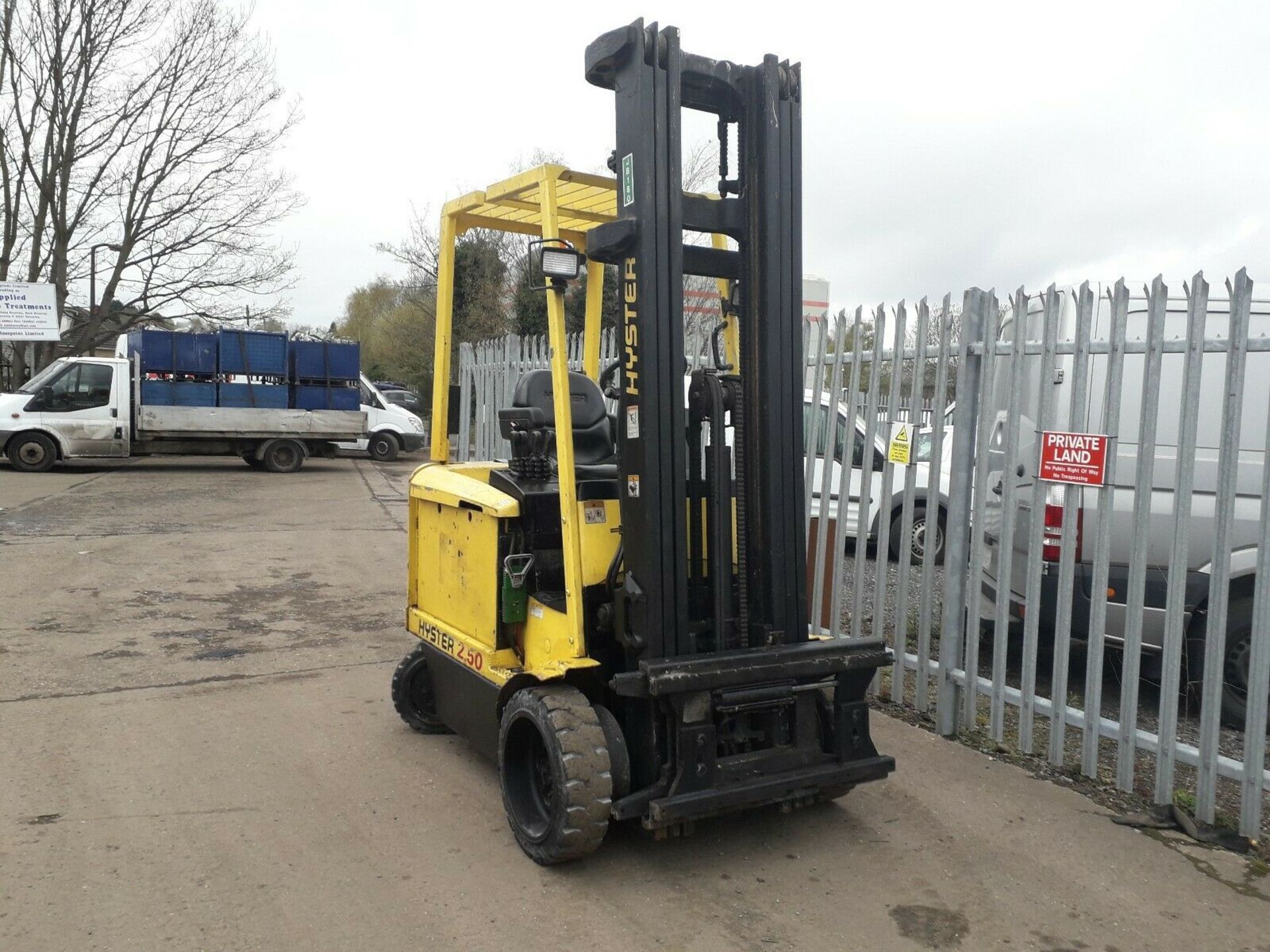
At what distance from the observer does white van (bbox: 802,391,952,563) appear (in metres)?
5.76

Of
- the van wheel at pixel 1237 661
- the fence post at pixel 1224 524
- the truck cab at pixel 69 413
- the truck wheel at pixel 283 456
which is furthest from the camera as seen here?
the truck wheel at pixel 283 456

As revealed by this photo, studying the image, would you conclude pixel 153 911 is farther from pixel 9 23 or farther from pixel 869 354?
pixel 9 23

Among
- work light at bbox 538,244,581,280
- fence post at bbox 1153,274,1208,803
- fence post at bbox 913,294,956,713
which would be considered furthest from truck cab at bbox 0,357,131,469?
fence post at bbox 1153,274,1208,803

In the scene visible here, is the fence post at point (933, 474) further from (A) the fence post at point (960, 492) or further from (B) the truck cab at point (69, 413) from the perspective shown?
(B) the truck cab at point (69, 413)

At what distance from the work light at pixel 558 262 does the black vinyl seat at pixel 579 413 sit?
85cm

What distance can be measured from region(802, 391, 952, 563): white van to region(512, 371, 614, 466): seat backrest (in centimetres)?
156

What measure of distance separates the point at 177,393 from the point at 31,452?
2.72m

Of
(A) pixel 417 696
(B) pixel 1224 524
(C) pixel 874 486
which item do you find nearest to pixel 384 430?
(C) pixel 874 486

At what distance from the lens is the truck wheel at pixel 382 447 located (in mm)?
24000

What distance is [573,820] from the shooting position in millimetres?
3562

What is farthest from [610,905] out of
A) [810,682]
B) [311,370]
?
[311,370]

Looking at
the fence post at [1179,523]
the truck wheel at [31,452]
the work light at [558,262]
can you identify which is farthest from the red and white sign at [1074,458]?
the truck wheel at [31,452]

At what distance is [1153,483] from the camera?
4.94 meters

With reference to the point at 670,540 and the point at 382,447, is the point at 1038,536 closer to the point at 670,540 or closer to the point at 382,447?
the point at 670,540
